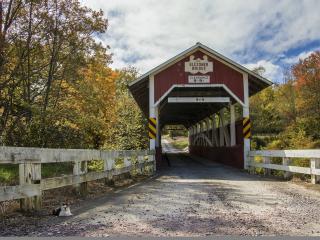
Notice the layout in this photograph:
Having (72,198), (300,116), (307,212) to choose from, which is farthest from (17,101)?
(300,116)

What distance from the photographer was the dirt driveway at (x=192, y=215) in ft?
14.9

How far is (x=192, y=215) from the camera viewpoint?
5551 mm

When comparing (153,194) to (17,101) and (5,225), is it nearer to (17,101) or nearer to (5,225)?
(5,225)

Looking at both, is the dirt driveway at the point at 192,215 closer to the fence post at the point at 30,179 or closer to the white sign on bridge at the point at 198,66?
the fence post at the point at 30,179

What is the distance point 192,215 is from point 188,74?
495 inches

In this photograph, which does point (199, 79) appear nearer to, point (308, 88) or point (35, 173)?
point (35, 173)

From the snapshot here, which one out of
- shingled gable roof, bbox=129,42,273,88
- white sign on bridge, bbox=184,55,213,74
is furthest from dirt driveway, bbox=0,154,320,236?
white sign on bridge, bbox=184,55,213,74

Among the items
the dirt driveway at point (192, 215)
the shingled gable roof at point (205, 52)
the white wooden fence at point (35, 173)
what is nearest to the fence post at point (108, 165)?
the white wooden fence at point (35, 173)

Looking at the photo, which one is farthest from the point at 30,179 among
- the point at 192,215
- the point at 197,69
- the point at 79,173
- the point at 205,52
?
the point at 205,52

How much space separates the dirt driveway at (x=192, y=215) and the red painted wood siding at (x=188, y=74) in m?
9.98

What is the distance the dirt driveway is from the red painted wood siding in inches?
393

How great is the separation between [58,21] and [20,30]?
5.63 ft

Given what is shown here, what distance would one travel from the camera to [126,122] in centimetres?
2395

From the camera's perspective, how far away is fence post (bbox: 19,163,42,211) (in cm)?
544
